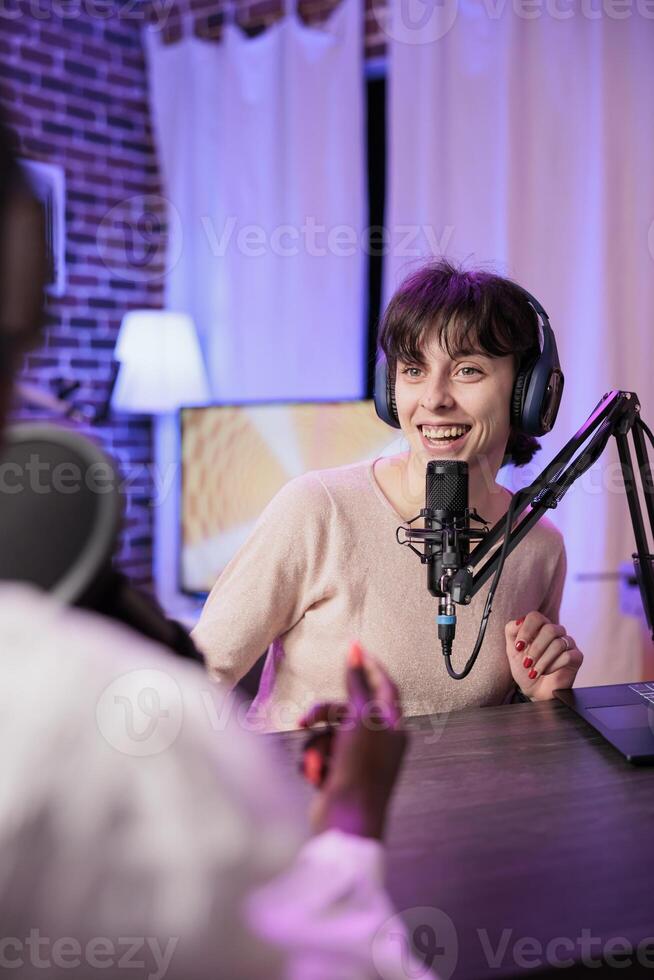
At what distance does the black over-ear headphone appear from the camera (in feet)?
5.11

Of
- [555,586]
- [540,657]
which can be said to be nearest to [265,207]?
[555,586]

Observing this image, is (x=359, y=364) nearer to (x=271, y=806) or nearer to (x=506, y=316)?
(x=506, y=316)

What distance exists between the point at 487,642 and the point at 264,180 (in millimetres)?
2743

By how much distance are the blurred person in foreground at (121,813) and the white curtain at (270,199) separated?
3.32 metres

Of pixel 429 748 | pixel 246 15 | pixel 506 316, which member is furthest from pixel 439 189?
pixel 429 748

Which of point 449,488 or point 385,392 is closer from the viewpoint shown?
point 449,488

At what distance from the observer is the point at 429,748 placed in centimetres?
124

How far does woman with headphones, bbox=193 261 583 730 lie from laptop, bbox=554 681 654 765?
0.11 metres

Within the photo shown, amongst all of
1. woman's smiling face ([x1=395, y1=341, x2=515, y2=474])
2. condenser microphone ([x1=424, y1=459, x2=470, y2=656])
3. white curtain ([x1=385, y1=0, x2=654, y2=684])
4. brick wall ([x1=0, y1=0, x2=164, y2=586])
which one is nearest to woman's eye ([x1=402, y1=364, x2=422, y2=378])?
woman's smiling face ([x1=395, y1=341, x2=515, y2=474])

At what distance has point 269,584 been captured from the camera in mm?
1582

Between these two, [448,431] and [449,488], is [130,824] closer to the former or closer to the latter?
[449,488]

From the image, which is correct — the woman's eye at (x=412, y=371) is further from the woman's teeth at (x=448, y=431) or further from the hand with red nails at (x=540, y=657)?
the hand with red nails at (x=540, y=657)

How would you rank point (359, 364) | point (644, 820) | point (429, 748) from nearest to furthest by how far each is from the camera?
point (644, 820)
point (429, 748)
point (359, 364)

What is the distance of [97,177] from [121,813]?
4.02 meters
